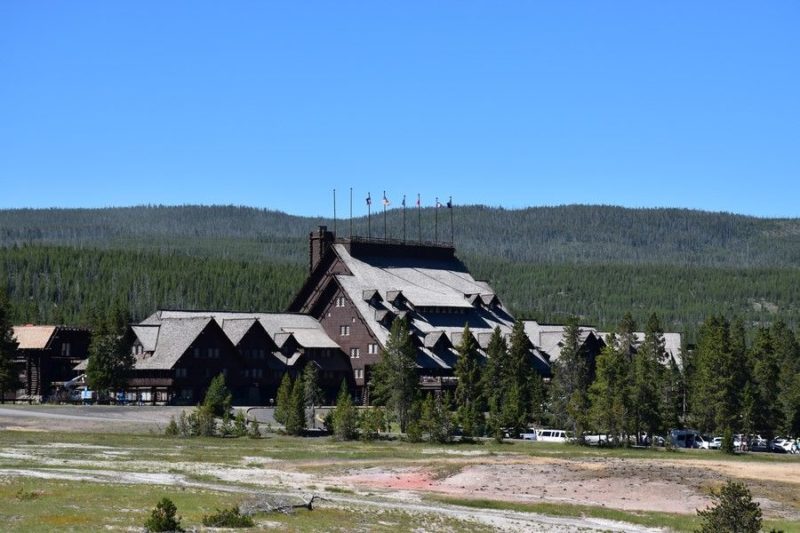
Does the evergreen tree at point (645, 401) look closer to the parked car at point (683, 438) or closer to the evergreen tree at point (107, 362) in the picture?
the parked car at point (683, 438)

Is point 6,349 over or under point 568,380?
over

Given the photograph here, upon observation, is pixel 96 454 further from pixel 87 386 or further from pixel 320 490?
pixel 87 386

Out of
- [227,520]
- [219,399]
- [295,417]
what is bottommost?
[227,520]

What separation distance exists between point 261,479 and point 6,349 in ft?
157

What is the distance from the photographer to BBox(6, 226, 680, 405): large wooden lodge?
384ft

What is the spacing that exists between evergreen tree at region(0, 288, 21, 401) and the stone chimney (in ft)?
131

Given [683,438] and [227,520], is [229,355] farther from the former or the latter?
[227,520]

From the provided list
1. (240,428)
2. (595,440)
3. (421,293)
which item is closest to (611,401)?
(595,440)

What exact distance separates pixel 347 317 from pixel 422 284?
42.8 feet

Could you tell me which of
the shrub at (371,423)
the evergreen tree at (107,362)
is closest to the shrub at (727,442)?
the shrub at (371,423)

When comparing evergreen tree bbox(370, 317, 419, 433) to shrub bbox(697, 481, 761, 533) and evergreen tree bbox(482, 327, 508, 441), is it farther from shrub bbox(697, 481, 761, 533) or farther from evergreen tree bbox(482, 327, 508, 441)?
shrub bbox(697, 481, 761, 533)

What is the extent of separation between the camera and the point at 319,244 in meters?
144

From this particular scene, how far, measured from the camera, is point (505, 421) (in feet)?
329

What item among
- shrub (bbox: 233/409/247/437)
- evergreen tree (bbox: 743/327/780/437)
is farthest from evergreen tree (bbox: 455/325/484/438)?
evergreen tree (bbox: 743/327/780/437)
